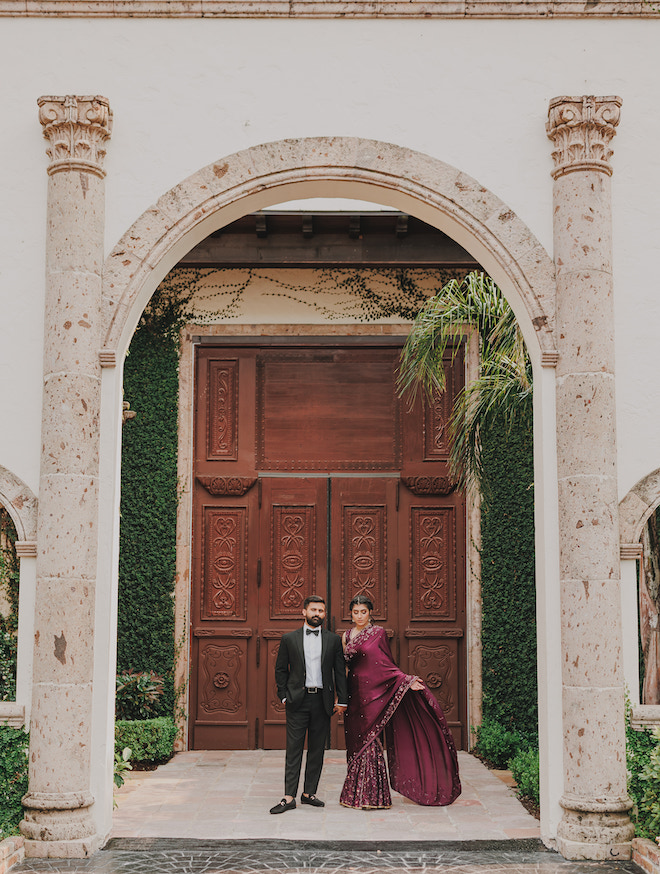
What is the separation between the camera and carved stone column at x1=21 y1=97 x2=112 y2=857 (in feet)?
18.5

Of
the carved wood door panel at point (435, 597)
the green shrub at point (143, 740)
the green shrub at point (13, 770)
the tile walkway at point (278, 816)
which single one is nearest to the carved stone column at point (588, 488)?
the tile walkway at point (278, 816)

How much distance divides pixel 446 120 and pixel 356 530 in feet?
14.8

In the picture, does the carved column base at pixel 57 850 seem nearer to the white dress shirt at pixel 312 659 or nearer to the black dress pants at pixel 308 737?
the black dress pants at pixel 308 737

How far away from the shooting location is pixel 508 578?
9219 millimetres

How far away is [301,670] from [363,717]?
0.56m

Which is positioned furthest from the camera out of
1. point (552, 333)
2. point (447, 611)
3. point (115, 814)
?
point (447, 611)

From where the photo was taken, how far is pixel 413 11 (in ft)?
Result: 20.6

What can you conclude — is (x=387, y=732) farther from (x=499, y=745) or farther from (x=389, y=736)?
(x=499, y=745)

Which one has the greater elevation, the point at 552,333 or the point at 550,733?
the point at 552,333

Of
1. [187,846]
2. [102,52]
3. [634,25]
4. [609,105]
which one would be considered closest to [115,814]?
[187,846]

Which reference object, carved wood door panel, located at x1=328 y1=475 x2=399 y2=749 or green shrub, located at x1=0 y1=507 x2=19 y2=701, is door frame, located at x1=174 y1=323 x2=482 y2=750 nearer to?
carved wood door panel, located at x1=328 y1=475 x2=399 y2=749

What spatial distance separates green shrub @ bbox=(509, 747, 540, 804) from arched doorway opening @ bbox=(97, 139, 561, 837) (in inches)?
48.0

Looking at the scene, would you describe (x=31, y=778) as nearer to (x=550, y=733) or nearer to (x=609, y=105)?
(x=550, y=733)

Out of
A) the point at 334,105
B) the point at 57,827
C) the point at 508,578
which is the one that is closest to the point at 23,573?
the point at 57,827
